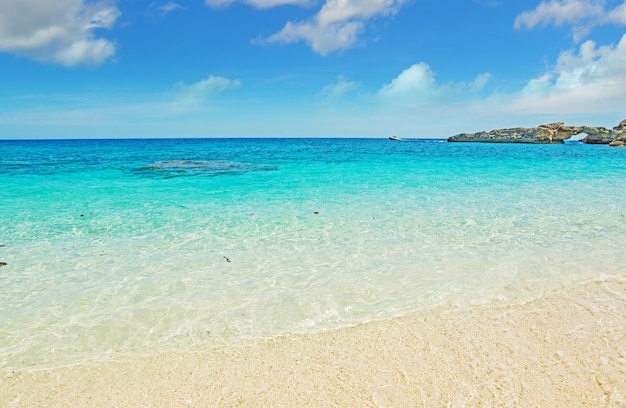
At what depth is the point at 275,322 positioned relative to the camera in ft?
15.2

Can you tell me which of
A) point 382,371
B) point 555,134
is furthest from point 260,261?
point 555,134

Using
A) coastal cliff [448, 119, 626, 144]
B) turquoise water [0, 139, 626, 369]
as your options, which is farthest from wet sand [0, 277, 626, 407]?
coastal cliff [448, 119, 626, 144]

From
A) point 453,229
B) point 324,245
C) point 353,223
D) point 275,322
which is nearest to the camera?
point 275,322

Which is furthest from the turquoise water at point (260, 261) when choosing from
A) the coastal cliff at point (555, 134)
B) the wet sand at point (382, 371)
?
the coastal cliff at point (555, 134)

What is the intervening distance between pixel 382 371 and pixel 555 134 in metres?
99.6

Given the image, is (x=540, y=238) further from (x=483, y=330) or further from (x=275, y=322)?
(x=275, y=322)

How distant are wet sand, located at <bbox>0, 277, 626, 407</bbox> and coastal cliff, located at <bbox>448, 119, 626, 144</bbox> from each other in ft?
294

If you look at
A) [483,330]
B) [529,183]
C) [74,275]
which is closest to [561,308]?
[483,330]

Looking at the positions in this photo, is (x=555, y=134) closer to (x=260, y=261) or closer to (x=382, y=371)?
(x=260, y=261)

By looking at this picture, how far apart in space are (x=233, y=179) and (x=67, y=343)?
14.7m

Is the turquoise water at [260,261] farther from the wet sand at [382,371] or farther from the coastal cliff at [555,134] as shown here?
the coastal cliff at [555,134]

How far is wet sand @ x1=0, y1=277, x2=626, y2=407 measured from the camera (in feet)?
10.8

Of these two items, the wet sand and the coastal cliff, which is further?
the coastal cliff

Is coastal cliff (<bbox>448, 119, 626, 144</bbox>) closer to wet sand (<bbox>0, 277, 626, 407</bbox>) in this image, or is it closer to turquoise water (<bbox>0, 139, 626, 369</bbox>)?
turquoise water (<bbox>0, 139, 626, 369</bbox>)
